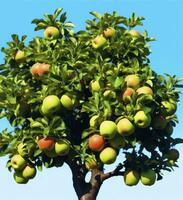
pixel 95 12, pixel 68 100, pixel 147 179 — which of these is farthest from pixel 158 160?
pixel 95 12

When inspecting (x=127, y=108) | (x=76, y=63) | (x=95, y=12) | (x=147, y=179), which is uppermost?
(x=95, y=12)

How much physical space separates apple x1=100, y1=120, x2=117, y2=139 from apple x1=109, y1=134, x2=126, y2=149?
28 cm

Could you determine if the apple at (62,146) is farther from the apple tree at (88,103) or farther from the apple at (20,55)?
the apple at (20,55)

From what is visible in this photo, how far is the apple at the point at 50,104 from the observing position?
19.3m

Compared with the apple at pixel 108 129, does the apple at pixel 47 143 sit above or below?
below

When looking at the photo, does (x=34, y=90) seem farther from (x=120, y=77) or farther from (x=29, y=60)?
(x=120, y=77)

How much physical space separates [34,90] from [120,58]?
3136mm

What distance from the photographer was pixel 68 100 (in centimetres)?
1950

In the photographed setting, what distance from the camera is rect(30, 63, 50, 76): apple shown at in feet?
66.3

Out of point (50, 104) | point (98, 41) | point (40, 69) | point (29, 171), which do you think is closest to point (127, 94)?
point (50, 104)

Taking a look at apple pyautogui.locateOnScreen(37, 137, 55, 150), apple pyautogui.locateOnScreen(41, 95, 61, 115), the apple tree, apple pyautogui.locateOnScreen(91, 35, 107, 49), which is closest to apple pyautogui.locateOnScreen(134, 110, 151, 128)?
the apple tree

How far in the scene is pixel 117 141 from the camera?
19312mm

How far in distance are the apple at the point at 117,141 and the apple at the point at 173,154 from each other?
2712 mm

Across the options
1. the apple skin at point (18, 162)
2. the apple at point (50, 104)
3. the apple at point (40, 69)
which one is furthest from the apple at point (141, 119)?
the apple skin at point (18, 162)
